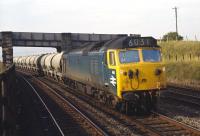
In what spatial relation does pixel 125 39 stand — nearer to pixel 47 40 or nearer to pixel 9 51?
pixel 9 51

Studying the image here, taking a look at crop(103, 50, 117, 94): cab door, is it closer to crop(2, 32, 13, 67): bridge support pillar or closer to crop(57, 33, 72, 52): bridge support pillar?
crop(2, 32, 13, 67): bridge support pillar

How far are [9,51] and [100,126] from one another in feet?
165

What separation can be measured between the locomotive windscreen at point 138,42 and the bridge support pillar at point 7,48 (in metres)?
46.9

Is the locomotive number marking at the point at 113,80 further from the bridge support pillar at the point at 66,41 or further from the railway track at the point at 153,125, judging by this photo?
the bridge support pillar at the point at 66,41

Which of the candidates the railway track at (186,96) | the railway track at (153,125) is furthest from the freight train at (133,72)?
the railway track at (186,96)

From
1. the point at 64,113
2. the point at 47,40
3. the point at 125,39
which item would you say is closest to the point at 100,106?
the point at 64,113

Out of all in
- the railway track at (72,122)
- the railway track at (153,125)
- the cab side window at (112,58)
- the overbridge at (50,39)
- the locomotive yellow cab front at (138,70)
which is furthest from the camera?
the overbridge at (50,39)

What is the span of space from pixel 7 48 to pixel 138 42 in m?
49.5

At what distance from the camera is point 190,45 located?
5453 cm

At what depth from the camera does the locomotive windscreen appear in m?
17.3

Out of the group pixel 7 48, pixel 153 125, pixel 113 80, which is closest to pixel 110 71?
pixel 113 80

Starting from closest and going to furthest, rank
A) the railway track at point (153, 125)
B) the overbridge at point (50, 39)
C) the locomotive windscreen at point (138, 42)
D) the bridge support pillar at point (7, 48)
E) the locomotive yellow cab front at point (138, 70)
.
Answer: the railway track at point (153, 125) → the locomotive yellow cab front at point (138, 70) → the locomotive windscreen at point (138, 42) → the bridge support pillar at point (7, 48) → the overbridge at point (50, 39)

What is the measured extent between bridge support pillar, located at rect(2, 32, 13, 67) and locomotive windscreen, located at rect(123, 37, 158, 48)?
154 ft

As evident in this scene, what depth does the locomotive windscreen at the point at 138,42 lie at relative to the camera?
56.7 ft
